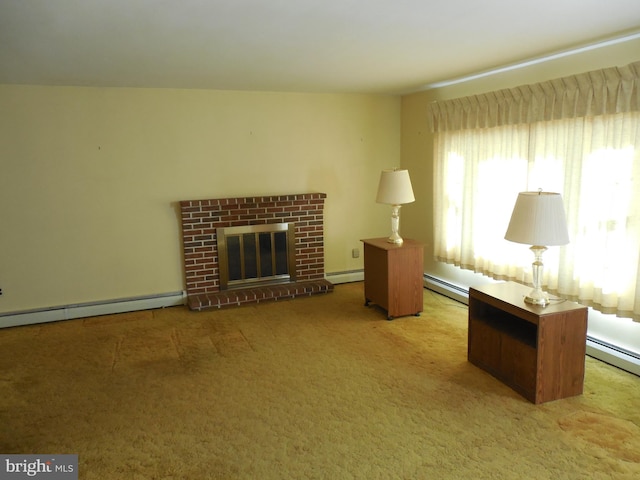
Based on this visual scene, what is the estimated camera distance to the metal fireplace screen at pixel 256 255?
16.4 ft

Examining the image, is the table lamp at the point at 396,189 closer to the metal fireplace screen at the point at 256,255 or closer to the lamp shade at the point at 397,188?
the lamp shade at the point at 397,188

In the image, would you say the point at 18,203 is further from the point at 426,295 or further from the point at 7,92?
Result: the point at 426,295

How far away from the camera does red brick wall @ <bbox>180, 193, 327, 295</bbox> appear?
481cm

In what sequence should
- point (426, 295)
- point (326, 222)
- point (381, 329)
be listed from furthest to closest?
point (326, 222) < point (426, 295) < point (381, 329)

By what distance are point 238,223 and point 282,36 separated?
252 cm

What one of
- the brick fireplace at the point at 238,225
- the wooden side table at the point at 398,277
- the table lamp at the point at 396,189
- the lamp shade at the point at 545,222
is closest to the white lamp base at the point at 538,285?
the lamp shade at the point at 545,222

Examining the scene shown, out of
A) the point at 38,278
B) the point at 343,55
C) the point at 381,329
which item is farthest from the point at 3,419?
the point at 343,55

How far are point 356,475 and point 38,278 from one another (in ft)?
12.0

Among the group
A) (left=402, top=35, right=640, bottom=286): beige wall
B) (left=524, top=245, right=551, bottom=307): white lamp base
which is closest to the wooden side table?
(left=402, top=35, right=640, bottom=286): beige wall

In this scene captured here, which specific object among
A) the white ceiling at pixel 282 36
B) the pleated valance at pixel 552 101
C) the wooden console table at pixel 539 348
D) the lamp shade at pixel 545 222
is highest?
the white ceiling at pixel 282 36

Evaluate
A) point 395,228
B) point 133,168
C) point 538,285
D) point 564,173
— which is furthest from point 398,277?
point 133,168

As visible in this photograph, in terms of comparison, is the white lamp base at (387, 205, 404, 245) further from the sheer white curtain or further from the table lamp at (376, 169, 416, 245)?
the sheer white curtain

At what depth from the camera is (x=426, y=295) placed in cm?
505

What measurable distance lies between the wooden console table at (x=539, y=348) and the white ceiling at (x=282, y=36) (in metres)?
1.66
